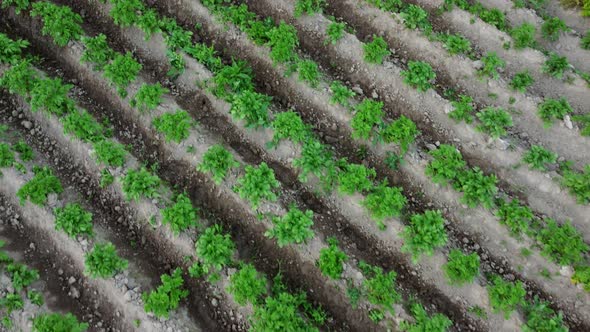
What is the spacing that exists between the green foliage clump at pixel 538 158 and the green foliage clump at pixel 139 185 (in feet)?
28.5

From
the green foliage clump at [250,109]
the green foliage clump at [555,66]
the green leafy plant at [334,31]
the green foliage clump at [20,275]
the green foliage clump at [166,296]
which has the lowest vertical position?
the green foliage clump at [20,275]

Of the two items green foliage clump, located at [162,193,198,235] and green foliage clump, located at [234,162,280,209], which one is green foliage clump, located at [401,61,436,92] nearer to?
green foliage clump, located at [234,162,280,209]

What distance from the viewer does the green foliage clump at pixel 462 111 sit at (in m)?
10.5

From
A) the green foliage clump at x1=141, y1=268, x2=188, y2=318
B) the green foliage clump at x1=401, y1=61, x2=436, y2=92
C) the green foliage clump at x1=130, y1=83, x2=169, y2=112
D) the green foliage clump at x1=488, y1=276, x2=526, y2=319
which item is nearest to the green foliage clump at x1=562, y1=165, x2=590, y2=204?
the green foliage clump at x1=488, y1=276, x2=526, y2=319

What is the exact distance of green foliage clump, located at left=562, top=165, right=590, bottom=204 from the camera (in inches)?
382

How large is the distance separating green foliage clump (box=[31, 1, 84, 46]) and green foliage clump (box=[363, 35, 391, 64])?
7.61 m

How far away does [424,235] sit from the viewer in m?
9.14

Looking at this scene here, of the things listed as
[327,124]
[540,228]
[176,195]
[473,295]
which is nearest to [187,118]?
[176,195]

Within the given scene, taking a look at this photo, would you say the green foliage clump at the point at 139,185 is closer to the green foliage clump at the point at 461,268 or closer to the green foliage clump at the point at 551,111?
the green foliage clump at the point at 461,268

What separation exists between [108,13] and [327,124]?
6.93 metres

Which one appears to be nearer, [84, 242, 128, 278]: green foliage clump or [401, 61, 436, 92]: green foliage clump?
[84, 242, 128, 278]: green foliage clump

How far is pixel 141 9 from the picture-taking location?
1148 centimetres

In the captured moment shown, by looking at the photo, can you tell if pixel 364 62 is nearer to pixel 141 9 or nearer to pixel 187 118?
pixel 187 118

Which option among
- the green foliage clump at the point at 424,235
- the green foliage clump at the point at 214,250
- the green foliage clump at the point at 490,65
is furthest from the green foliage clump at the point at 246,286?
the green foliage clump at the point at 490,65
